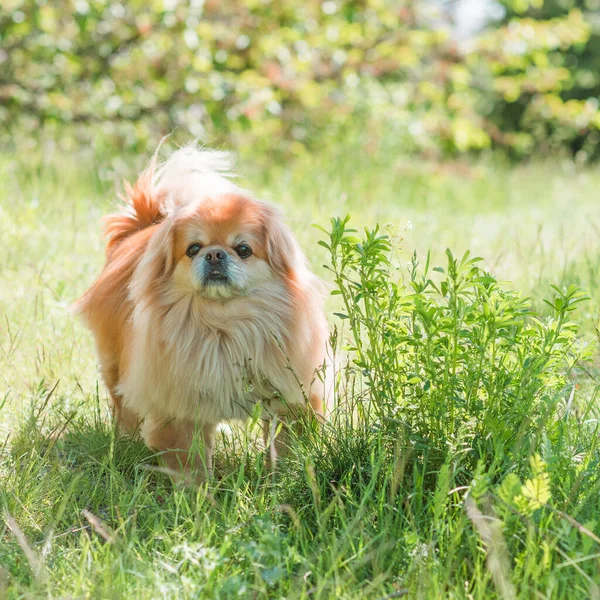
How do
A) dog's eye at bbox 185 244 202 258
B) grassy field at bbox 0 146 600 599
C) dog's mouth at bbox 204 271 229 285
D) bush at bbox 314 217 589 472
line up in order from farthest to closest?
dog's eye at bbox 185 244 202 258, dog's mouth at bbox 204 271 229 285, bush at bbox 314 217 589 472, grassy field at bbox 0 146 600 599

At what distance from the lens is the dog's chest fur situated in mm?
2814

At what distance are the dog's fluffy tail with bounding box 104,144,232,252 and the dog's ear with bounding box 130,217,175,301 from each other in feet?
0.82

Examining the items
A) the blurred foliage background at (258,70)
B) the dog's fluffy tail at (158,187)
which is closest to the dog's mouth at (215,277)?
the dog's fluffy tail at (158,187)

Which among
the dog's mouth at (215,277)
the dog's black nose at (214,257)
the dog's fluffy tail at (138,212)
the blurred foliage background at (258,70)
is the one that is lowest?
the dog's mouth at (215,277)

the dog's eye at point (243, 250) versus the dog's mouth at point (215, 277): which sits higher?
the dog's eye at point (243, 250)

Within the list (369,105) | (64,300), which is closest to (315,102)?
(369,105)

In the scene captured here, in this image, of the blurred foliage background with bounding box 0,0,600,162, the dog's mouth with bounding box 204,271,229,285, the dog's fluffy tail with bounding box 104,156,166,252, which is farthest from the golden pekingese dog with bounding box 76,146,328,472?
the blurred foliage background with bounding box 0,0,600,162

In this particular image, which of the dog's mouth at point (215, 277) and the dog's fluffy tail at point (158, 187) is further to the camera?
the dog's fluffy tail at point (158, 187)

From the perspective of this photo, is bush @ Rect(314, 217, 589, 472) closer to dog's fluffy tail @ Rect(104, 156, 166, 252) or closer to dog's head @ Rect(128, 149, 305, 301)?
dog's head @ Rect(128, 149, 305, 301)

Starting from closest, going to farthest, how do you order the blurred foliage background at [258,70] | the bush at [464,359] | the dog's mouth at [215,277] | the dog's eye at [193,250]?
the bush at [464,359]
the dog's mouth at [215,277]
the dog's eye at [193,250]
the blurred foliage background at [258,70]

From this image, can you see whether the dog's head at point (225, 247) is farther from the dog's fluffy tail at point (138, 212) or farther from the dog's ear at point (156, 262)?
the dog's fluffy tail at point (138, 212)

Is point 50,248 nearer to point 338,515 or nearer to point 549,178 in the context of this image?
point 338,515

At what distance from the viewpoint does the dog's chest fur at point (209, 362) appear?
2814 mm

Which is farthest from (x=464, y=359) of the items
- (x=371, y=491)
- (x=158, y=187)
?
(x=158, y=187)
